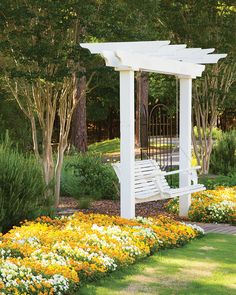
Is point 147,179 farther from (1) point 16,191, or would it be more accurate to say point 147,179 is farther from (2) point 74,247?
(2) point 74,247

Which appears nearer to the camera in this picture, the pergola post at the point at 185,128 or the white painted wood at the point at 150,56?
the white painted wood at the point at 150,56

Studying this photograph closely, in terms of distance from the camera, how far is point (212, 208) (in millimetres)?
10836

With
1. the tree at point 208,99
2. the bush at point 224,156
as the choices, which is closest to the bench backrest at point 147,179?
the tree at point 208,99

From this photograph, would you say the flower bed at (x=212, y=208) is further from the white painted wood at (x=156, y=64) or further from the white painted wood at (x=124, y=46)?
the white painted wood at (x=124, y=46)

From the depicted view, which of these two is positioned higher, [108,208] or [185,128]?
[185,128]

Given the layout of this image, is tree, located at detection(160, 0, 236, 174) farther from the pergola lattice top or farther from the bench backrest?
the bench backrest

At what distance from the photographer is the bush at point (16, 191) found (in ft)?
29.7

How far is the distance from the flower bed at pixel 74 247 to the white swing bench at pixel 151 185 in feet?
1.34

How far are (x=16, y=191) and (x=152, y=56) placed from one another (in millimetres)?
2946

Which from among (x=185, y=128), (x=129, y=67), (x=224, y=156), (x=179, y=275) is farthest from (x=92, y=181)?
(x=179, y=275)

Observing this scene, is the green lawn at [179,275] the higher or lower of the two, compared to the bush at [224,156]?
lower

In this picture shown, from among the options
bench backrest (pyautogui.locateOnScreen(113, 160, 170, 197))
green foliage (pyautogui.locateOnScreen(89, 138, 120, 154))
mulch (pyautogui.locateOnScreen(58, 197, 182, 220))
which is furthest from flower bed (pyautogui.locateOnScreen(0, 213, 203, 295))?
green foliage (pyautogui.locateOnScreen(89, 138, 120, 154))

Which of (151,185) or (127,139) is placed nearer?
(127,139)

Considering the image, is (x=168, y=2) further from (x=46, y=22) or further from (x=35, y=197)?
(x=35, y=197)
